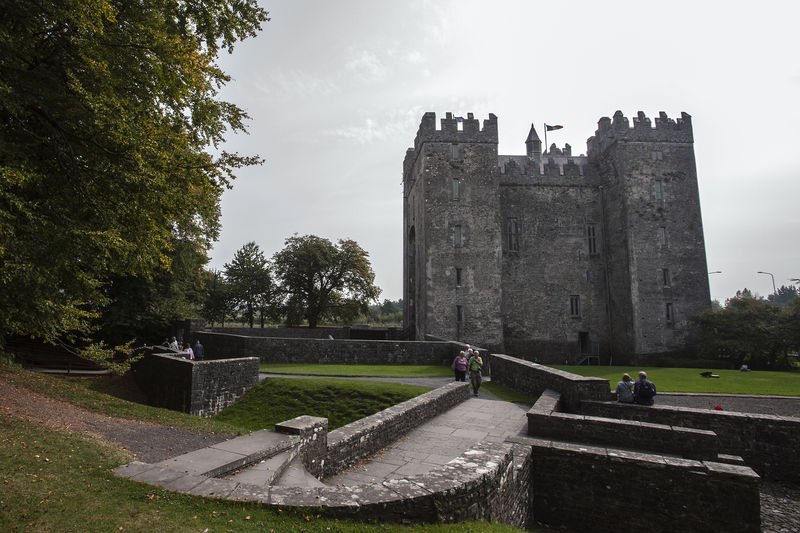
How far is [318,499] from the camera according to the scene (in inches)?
190

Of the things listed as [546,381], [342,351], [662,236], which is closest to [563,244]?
[662,236]

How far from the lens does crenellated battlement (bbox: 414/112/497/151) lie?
1248 inches

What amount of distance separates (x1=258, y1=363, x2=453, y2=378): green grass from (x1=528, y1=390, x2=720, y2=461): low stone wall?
9269 mm

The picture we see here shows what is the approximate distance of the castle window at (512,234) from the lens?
33.8 meters

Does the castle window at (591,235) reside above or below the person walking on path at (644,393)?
above

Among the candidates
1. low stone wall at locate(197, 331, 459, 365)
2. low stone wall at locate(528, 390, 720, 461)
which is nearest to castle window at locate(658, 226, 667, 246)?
low stone wall at locate(197, 331, 459, 365)

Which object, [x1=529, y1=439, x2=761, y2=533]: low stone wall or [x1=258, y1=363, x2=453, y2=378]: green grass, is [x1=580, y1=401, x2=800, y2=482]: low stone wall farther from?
[x1=258, y1=363, x2=453, y2=378]: green grass

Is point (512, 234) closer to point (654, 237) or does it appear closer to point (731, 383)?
point (654, 237)

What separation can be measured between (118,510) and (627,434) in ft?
30.6

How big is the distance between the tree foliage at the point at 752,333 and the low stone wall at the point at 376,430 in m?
23.7

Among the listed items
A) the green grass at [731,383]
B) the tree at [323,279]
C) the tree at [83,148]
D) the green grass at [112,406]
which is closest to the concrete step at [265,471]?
the tree at [83,148]

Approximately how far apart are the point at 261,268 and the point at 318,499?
4680cm

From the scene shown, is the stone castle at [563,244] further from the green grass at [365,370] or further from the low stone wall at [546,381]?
the low stone wall at [546,381]

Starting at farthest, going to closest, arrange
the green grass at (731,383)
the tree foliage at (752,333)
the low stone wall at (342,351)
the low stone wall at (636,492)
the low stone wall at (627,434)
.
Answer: the tree foliage at (752,333), the low stone wall at (342,351), the green grass at (731,383), the low stone wall at (627,434), the low stone wall at (636,492)
